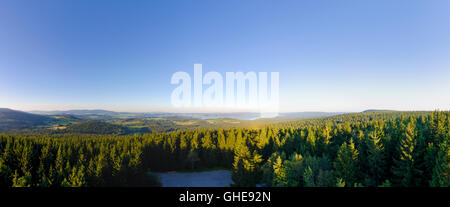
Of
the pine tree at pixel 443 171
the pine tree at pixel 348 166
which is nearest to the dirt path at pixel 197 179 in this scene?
the pine tree at pixel 348 166

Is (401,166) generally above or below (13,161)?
above

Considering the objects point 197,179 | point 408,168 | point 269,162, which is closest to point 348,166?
point 408,168

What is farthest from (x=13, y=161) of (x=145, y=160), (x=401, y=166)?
(x=401, y=166)

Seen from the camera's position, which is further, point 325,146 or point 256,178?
point 325,146

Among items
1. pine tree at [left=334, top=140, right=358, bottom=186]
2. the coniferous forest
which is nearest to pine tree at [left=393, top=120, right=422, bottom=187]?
the coniferous forest

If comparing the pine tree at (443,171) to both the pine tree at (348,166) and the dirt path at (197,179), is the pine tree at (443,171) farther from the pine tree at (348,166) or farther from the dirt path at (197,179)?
the dirt path at (197,179)

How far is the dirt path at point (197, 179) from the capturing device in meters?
45.0

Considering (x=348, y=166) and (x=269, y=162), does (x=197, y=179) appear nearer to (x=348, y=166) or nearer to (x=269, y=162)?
(x=269, y=162)

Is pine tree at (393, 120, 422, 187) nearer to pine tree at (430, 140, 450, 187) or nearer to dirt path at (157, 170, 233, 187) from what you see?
pine tree at (430, 140, 450, 187)

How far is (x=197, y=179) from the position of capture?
1934 inches

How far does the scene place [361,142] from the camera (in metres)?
40.9
